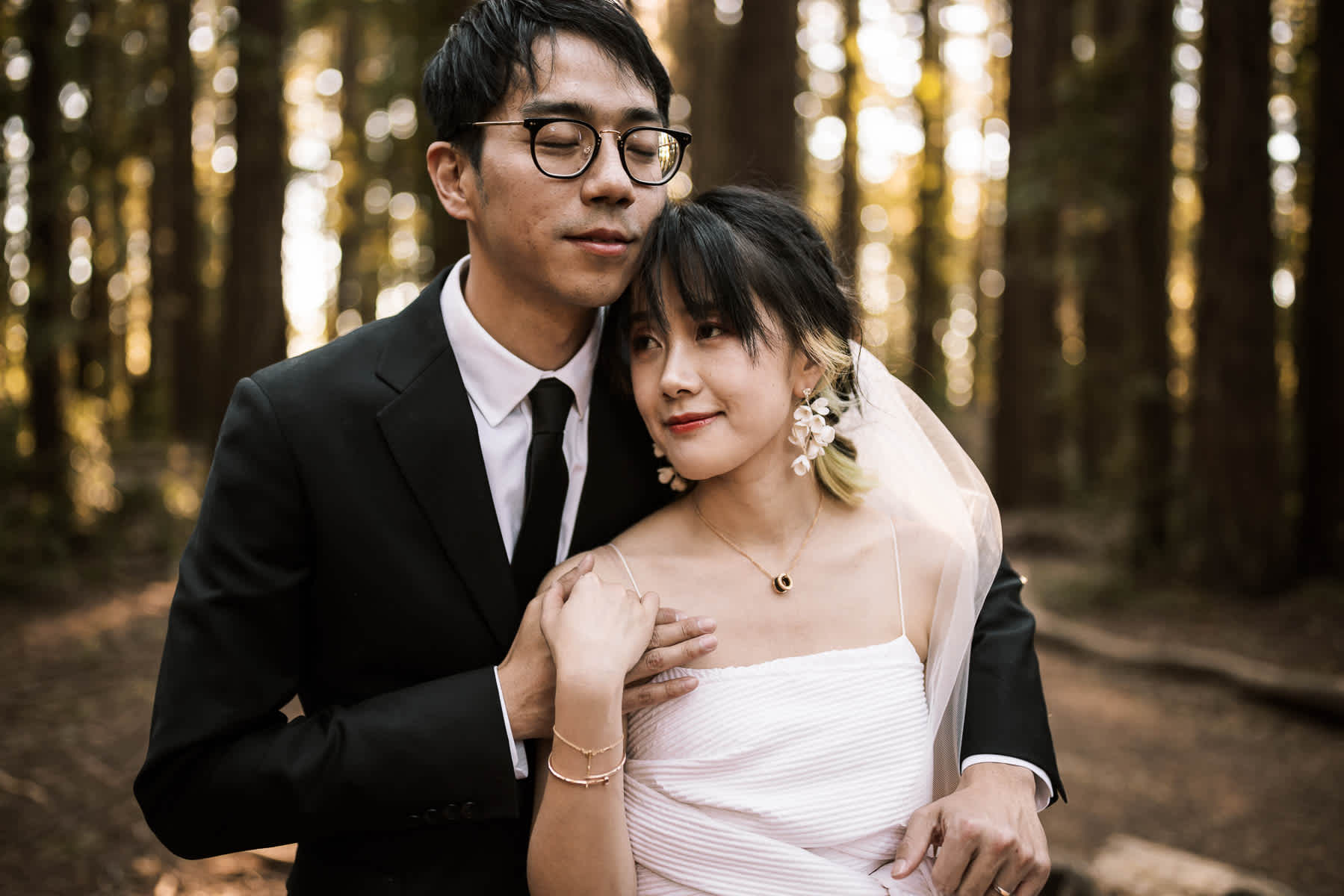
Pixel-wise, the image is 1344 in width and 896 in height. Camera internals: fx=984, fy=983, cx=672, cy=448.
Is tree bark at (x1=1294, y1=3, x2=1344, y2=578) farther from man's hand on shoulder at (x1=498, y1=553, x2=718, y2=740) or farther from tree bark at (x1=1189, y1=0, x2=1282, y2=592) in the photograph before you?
man's hand on shoulder at (x1=498, y1=553, x2=718, y2=740)

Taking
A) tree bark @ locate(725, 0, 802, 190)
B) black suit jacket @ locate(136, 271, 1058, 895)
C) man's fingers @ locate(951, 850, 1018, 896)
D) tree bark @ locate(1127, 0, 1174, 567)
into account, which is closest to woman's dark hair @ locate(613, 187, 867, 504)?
black suit jacket @ locate(136, 271, 1058, 895)

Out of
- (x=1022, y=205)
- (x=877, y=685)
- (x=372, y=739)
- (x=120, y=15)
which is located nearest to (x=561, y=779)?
(x=372, y=739)

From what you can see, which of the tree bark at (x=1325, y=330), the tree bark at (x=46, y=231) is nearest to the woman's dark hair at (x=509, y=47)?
the tree bark at (x=46, y=231)

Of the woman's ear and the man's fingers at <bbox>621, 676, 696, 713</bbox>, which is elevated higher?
the woman's ear

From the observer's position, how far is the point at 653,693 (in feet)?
7.40

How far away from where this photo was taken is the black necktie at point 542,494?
2.46 m

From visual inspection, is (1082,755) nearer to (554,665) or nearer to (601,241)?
(554,665)

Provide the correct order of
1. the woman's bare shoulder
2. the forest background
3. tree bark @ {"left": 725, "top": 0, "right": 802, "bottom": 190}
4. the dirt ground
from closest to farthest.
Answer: the woman's bare shoulder < the dirt ground < tree bark @ {"left": 725, "top": 0, "right": 802, "bottom": 190} < the forest background

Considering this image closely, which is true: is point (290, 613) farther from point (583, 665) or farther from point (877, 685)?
point (877, 685)

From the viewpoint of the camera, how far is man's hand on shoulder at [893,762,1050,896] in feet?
7.16

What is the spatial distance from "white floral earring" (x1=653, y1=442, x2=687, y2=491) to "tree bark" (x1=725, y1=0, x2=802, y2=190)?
4.57 m

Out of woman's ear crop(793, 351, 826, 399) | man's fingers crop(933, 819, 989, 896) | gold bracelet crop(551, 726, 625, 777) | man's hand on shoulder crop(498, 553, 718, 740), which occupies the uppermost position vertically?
woman's ear crop(793, 351, 826, 399)

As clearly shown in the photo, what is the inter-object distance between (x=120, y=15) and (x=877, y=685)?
1230cm

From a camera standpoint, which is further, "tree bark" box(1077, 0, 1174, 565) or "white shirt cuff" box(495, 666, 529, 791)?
"tree bark" box(1077, 0, 1174, 565)
